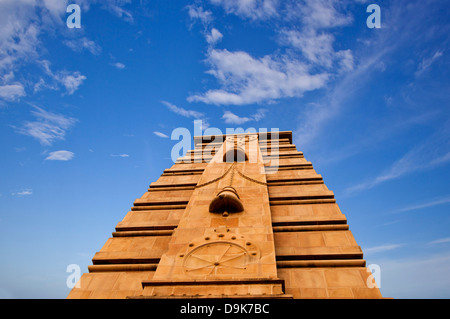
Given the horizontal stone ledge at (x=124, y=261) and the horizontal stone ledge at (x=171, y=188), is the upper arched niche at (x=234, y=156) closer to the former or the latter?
the horizontal stone ledge at (x=171, y=188)

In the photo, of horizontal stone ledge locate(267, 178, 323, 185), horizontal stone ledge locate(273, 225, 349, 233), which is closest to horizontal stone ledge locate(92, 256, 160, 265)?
horizontal stone ledge locate(273, 225, 349, 233)

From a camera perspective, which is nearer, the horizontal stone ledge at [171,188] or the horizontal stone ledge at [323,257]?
the horizontal stone ledge at [323,257]

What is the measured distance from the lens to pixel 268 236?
8.16 meters

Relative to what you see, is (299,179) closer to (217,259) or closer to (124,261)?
(217,259)

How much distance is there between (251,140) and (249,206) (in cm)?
955

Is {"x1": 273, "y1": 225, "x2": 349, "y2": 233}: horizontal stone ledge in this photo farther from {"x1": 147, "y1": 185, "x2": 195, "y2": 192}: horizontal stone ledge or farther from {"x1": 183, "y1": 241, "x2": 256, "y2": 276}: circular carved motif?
{"x1": 147, "y1": 185, "x2": 195, "y2": 192}: horizontal stone ledge

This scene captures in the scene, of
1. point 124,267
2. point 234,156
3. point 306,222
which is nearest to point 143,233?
point 124,267

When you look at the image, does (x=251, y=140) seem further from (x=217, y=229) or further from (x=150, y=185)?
(x=217, y=229)

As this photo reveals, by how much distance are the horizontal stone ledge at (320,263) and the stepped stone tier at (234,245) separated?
0.08ft

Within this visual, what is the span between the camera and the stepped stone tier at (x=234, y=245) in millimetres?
6840

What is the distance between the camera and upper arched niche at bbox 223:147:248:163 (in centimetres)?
1430

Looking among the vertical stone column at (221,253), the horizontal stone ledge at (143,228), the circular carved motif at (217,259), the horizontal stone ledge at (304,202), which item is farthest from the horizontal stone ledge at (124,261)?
the horizontal stone ledge at (304,202)

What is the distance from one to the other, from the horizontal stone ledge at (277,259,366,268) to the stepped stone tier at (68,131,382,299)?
0.02 meters

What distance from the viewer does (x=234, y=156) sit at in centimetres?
Result: 1448
